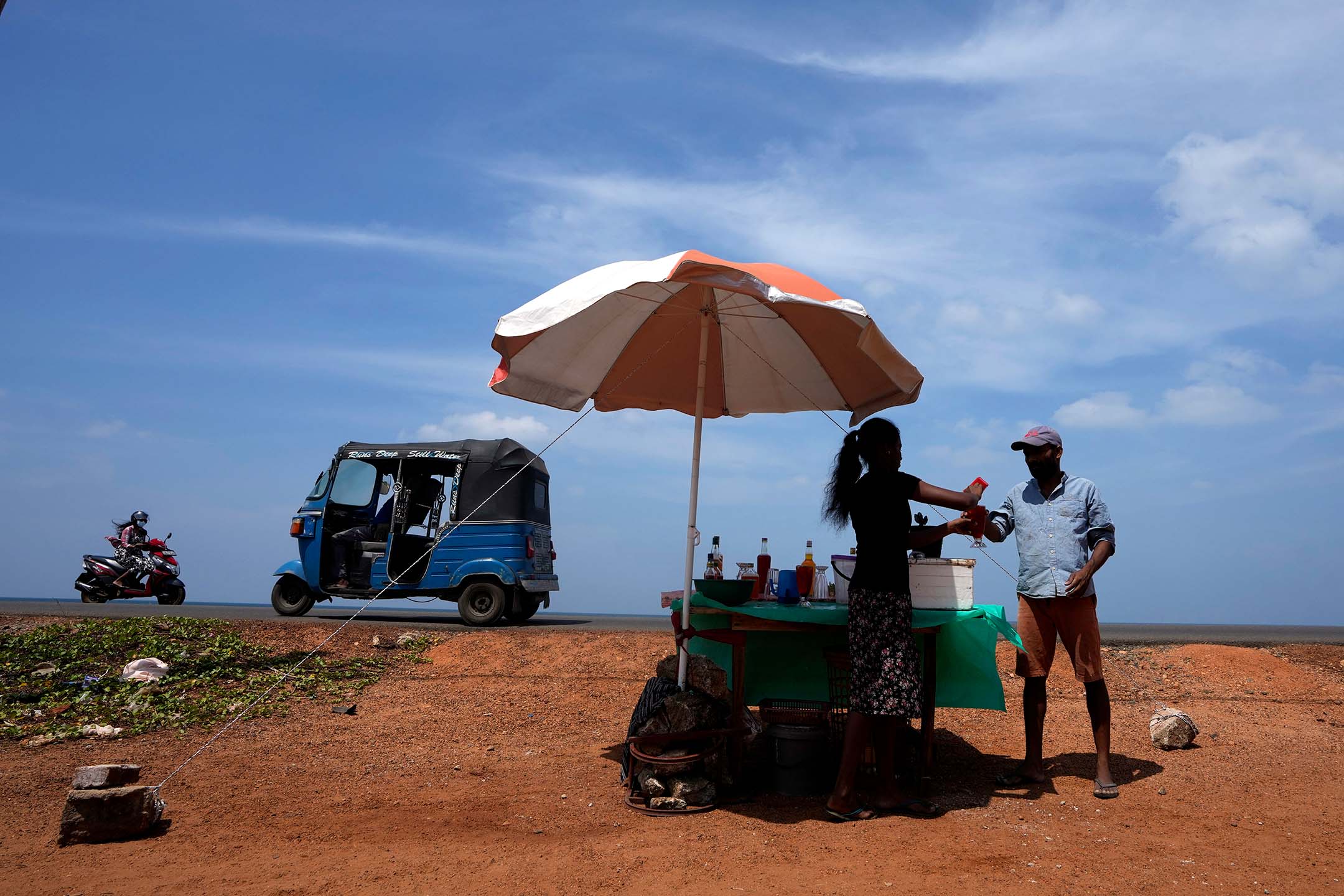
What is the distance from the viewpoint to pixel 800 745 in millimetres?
4926

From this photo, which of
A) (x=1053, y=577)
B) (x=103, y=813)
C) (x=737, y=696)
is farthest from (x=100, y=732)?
(x=1053, y=577)

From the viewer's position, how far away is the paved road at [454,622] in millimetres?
11273

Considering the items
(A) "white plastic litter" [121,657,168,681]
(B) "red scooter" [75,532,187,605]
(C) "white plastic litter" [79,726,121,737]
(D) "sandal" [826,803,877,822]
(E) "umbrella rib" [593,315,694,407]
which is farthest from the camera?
(B) "red scooter" [75,532,187,605]

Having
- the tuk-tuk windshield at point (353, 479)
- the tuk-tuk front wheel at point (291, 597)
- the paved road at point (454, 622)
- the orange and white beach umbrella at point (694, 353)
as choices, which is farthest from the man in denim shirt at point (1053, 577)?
the tuk-tuk front wheel at point (291, 597)

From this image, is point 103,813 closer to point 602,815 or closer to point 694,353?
point 602,815

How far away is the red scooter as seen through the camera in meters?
15.5

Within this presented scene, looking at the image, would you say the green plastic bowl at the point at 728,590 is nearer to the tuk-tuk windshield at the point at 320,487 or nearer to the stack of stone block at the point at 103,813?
the stack of stone block at the point at 103,813

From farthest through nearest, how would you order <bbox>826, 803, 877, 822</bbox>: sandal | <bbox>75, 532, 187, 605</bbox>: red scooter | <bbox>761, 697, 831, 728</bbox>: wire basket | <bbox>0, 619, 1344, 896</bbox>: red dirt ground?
<bbox>75, 532, 187, 605</bbox>: red scooter < <bbox>761, 697, 831, 728</bbox>: wire basket < <bbox>826, 803, 877, 822</bbox>: sandal < <bbox>0, 619, 1344, 896</bbox>: red dirt ground

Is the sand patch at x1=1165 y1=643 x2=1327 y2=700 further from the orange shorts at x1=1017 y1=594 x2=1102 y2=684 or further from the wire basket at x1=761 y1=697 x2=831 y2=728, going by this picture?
the wire basket at x1=761 y1=697 x2=831 y2=728

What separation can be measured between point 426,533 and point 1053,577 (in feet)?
29.8

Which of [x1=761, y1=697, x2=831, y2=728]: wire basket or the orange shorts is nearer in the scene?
the orange shorts

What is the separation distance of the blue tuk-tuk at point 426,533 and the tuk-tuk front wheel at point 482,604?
13 mm

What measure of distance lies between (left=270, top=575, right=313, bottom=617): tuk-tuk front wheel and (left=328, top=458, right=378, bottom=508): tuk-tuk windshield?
4.50ft

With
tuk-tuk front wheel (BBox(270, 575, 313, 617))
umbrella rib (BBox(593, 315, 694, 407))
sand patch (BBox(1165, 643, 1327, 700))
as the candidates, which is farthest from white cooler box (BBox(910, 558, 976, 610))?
tuk-tuk front wheel (BBox(270, 575, 313, 617))
